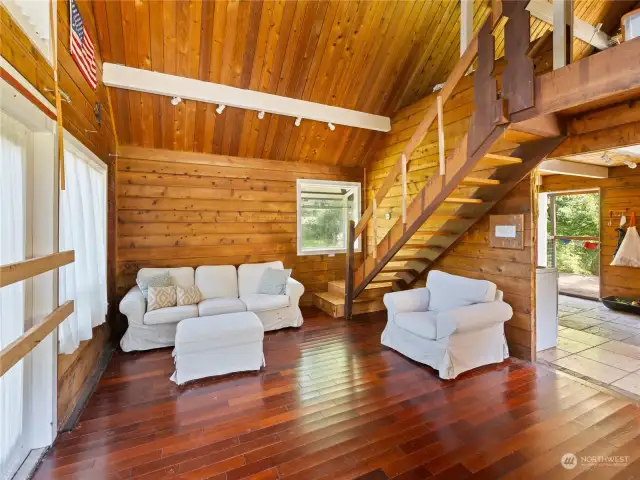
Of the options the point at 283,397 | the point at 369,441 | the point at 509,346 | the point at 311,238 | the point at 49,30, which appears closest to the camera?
the point at 49,30

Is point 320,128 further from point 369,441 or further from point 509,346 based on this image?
point 369,441

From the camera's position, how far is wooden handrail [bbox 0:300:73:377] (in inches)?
48.2

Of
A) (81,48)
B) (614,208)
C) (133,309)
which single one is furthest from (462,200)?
(614,208)

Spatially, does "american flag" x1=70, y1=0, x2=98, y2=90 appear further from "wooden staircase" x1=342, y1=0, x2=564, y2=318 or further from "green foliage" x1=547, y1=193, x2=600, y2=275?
"green foliage" x1=547, y1=193, x2=600, y2=275

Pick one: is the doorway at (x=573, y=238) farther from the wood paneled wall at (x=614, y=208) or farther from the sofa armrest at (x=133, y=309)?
the sofa armrest at (x=133, y=309)

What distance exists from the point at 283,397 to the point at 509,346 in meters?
2.47

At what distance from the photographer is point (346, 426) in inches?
85.0

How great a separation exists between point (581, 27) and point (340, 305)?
396 centimetres

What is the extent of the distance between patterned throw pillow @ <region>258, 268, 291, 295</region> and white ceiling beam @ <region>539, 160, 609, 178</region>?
4.08m

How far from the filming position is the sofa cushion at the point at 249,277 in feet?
14.7

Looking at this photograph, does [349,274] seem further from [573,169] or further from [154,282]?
[573,169]

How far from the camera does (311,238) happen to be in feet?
18.3

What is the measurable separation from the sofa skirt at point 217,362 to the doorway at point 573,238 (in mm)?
6357

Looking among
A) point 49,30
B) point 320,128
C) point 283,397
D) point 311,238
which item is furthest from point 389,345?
point 49,30
